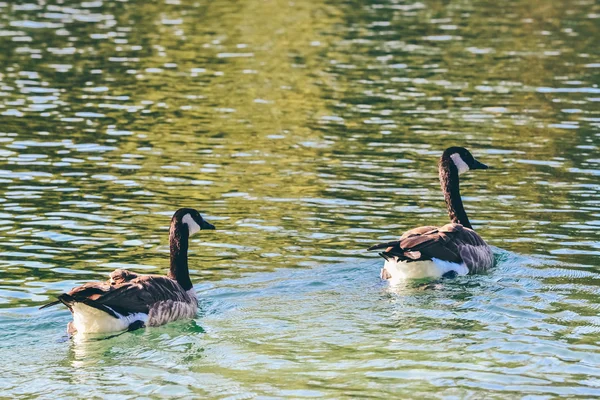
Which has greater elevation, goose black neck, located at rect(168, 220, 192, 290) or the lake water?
goose black neck, located at rect(168, 220, 192, 290)

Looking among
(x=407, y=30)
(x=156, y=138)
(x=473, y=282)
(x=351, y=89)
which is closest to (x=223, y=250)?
(x=473, y=282)

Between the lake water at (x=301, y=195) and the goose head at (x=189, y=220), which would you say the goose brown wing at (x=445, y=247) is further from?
the goose head at (x=189, y=220)

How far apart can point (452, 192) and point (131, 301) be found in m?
6.18

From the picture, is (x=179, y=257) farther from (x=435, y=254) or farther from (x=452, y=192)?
(x=452, y=192)

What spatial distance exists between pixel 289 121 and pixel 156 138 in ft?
11.1

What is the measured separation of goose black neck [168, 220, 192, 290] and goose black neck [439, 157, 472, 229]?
459 centimetres

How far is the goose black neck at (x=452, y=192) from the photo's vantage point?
17297 mm

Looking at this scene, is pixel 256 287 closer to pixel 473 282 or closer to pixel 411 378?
pixel 473 282

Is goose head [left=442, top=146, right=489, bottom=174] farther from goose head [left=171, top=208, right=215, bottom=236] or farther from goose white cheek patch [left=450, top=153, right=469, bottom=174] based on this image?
goose head [left=171, top=208, right=215, bottom=236]

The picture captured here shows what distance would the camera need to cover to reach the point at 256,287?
15.1 meters

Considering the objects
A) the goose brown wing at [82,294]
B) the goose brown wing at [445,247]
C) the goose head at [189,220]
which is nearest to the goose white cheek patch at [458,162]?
the goose brown wing at [445,247]

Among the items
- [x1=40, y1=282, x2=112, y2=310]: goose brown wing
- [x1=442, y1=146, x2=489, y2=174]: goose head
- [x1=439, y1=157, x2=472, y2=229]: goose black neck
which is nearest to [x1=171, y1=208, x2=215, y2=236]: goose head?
[x1=40, y1=282, x2=112, y2=310]: goose brown wing

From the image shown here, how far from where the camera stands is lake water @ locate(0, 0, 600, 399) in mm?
11922

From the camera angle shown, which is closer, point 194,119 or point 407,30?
point 194,119
